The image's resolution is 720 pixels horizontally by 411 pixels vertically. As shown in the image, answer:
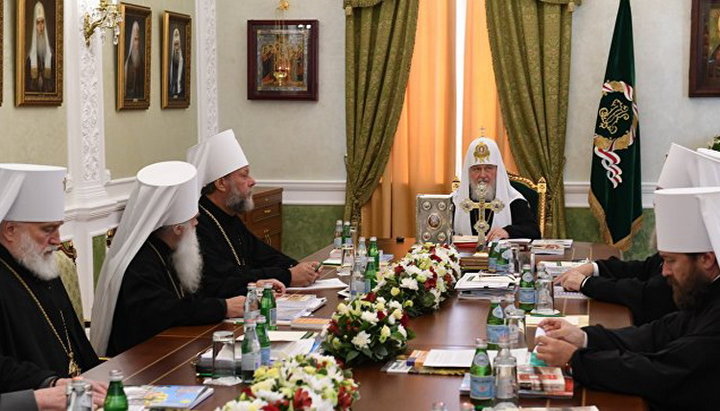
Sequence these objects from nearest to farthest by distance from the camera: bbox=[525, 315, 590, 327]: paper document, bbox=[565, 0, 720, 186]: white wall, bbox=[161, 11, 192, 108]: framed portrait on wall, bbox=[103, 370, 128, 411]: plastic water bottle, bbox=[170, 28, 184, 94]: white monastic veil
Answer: bbox=[103, 370, 128, 411]: plastic water bottle
bbox=[525, 315, 590, 327]: paper document
bbox=[161, 11, 192, 108]: framed portrait on wall
bbox=[170, 28, 184, 94]: white monastic veil
bbox=[565, 0, 720, 186]: white wall

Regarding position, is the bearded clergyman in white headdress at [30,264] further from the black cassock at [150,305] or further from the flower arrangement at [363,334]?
the flower arrangement at [363,334]

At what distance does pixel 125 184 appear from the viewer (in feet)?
26.1

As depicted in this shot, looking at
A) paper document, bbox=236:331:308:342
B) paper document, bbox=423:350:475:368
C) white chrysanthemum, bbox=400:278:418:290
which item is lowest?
paper document, bbox=423:350:475:368

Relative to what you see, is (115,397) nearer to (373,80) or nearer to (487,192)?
(487,192)

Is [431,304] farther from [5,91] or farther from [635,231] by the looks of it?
[635,231]

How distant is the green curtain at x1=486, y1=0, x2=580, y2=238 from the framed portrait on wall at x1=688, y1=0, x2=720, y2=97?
989mm

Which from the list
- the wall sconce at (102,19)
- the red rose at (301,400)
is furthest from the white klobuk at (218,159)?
the red rose at (301,400)

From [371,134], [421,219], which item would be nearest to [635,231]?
[371,134]

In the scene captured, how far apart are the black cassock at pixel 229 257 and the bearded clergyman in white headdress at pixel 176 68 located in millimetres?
2745

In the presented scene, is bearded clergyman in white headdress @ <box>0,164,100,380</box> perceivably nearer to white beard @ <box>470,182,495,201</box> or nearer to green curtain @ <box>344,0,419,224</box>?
white beard @ <box>470,182,495,201</box>

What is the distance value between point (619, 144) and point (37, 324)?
5.87 meters

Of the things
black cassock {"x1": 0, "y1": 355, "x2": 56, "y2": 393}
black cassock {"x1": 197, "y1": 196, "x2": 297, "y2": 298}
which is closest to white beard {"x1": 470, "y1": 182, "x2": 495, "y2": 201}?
black cassock {"x1": 197, "y1": 196, "x2": 297, "y2": 298}

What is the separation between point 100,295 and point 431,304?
145 cm

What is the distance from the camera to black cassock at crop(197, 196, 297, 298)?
218 inches
